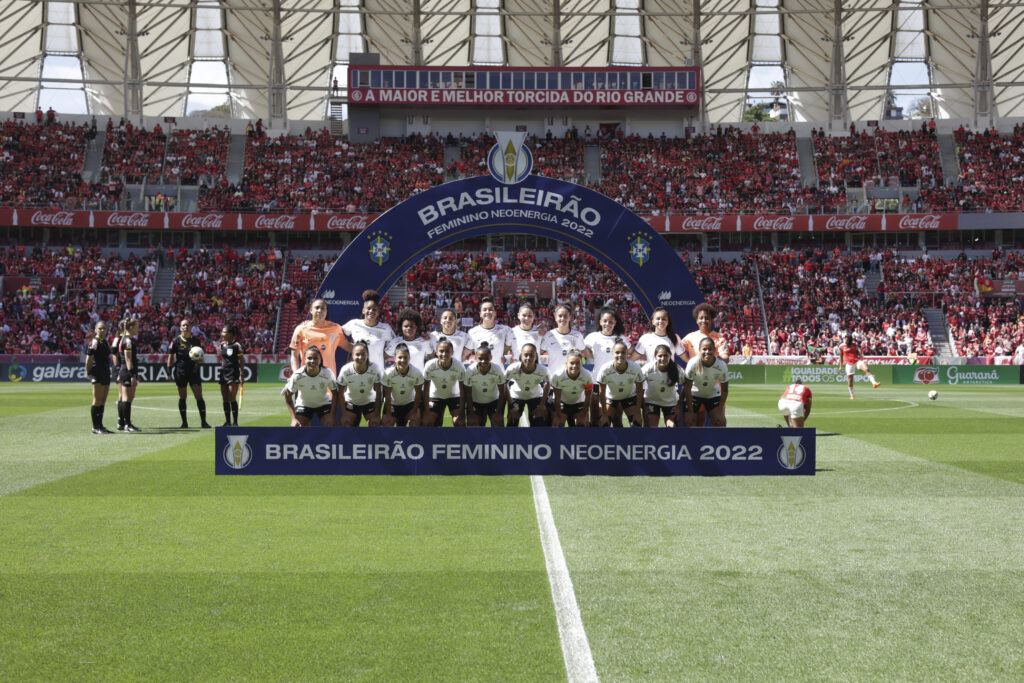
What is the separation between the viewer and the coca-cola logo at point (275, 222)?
158ft

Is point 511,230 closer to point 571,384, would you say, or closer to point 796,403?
point 571,384

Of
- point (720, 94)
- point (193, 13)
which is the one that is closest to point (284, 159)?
point (193, 13)

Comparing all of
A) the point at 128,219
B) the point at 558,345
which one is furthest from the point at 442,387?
the point at 128,219

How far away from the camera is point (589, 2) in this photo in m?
54.5

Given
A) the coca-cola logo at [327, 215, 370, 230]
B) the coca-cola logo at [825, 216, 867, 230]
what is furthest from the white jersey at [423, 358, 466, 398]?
the coca-cola logo at [825, 216, 867, 230]

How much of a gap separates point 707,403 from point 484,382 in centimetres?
289

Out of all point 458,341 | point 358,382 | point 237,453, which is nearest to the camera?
point 237,453

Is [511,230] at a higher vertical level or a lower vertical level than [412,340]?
higher

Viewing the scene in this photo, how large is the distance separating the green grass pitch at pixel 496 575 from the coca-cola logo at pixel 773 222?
124 ft

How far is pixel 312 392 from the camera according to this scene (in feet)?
39.0

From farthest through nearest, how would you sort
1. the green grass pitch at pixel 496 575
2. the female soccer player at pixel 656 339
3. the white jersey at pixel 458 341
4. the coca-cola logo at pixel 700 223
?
the coca-cola logo at pixel 700 223 → the white jersey at pixel 458 341 → the female soccer player at pixel 656 339 → the green grass pitch at pixel 496 575

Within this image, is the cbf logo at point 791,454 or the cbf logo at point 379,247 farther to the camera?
the cbf logo at point 379,247

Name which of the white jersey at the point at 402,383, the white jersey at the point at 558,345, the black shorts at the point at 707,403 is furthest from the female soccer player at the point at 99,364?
the black shorts at the point at 707,403

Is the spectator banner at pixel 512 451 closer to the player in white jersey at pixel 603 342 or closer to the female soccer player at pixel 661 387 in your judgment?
the female soccer player at pixel 661 387
